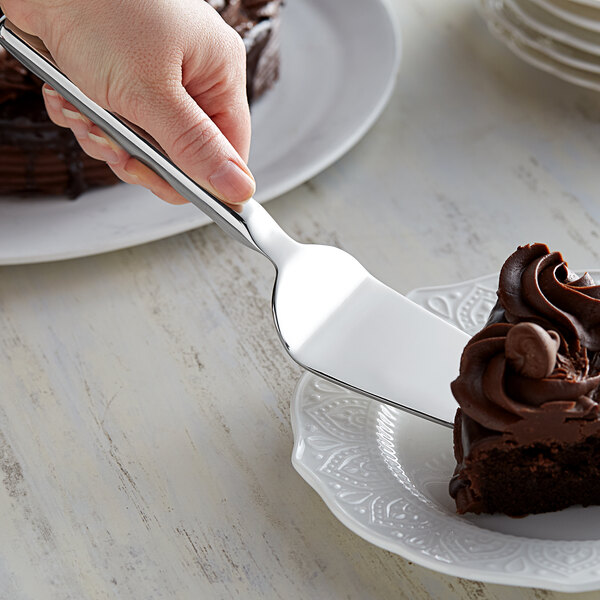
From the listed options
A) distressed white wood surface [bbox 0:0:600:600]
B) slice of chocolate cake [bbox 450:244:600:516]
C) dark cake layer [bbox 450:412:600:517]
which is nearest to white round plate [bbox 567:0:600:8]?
distressed white wood surface [bbox 0:0:600:600]

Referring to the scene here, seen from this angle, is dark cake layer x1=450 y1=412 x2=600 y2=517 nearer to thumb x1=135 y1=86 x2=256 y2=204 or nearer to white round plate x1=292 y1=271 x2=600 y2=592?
white round plate x1=292 y1=271 x2=600 y2=592

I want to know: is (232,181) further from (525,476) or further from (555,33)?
(555,33)

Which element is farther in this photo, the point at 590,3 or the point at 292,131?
the point at 292,131

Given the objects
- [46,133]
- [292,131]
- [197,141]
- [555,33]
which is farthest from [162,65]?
[555,33]

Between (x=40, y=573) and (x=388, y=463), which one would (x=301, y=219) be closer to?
(x=388, y=463)

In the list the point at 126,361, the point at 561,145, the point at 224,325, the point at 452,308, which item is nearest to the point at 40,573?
the point at 126,361

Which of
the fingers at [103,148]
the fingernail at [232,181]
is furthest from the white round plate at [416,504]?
the fingers at [103,148]

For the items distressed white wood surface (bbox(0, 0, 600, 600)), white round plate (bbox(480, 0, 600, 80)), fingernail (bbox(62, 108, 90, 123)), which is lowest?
distressed white wood surface (bbox(0, 0, 600, 600))
